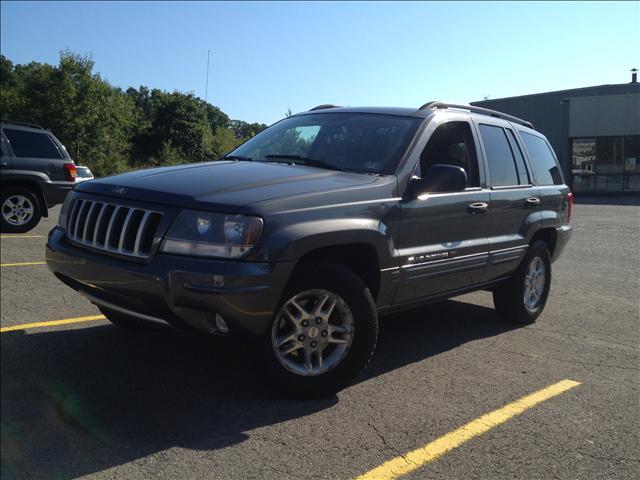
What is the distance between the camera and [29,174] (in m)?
11.0

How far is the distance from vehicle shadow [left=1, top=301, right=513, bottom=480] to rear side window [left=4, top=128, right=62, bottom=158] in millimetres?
7354

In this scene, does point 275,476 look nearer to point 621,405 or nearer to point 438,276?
point 438,276

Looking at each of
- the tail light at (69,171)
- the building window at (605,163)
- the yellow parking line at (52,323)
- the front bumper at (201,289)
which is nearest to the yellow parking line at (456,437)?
the front bumper at (201,289)

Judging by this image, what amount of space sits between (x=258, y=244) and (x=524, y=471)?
5.82 feet

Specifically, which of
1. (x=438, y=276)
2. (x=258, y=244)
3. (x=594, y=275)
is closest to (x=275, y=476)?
(x=258, y=244)

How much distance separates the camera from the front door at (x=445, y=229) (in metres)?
4.21

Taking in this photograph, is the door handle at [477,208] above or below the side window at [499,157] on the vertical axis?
below

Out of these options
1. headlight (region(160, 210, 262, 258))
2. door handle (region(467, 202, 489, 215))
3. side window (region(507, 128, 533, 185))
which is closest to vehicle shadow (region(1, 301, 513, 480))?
headlight (region(160, 210, 262, 258))

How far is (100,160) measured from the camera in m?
44.1

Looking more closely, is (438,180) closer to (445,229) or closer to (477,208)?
(445,229)

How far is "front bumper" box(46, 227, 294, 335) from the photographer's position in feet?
10.5

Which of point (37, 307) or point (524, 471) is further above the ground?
point (37, 307)

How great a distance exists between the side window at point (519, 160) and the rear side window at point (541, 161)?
210mm

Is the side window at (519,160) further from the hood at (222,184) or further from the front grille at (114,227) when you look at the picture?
the front grille at (114,227)
